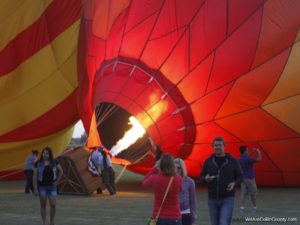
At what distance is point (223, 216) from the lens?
15.4 ft

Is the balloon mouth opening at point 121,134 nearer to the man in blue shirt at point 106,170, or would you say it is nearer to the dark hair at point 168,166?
the man in blue shirt at point 106,170

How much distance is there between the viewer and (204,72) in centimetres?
793

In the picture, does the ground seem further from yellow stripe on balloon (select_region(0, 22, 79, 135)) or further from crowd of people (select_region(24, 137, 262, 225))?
yellow stripe on balloon (select_region(0, 22, 79, 135))

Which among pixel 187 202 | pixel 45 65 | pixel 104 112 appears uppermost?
pixel 45 65

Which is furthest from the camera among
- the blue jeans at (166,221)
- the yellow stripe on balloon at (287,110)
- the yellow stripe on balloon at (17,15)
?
the yellow stripe on balloon at (17,15)

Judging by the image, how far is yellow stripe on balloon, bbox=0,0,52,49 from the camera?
1222 centimetres

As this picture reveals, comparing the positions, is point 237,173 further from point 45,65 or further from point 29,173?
point 45,65

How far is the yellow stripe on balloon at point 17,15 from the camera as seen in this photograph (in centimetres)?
1222

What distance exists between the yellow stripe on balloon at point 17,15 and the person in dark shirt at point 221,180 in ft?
28.3

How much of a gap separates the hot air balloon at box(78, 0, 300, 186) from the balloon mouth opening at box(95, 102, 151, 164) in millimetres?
113

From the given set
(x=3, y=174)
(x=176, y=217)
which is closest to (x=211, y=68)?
(x=176, y=217)

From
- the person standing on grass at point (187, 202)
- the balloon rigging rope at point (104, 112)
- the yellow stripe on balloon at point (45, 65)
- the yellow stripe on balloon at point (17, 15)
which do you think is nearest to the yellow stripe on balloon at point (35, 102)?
the yellow stripe on balloon at point (45, 65)

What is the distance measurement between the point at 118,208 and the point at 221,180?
348 centimetres

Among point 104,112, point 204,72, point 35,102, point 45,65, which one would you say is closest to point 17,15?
point 45,65
